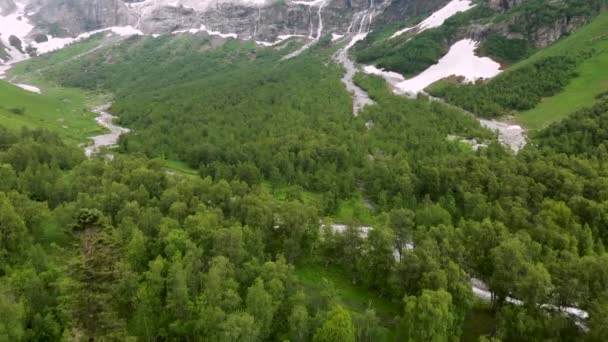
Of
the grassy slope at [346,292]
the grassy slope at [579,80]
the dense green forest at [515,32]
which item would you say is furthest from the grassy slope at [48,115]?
the grassy slope at [579,80]

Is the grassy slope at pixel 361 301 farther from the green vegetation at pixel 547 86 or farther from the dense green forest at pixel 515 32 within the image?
the dense green forest at pixel 515 32

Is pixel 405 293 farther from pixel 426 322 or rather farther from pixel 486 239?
pixel 486 239

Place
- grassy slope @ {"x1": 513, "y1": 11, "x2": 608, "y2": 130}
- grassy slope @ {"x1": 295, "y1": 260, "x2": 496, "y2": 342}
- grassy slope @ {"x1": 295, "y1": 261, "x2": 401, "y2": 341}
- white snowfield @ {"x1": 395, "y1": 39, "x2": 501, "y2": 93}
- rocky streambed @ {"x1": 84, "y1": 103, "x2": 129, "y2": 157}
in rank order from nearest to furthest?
grassy slope @ {"x1": 295, "y1": 260, "x2": 496, "y2": 342}
grassy slope @ {"x1": 295, "y1": 261, "x2": 401, "y2": 341}
rocky streambed @ {"x1": 84, "y1": 103, "x2": 129, "y2": 157}
grassy slope @ {"x1": 513, "y1": 11, "x2": 608, "y2": 130}
white snowfield @ {"x1": 395, "y1": 39, "x2": 501, "y2": 93}

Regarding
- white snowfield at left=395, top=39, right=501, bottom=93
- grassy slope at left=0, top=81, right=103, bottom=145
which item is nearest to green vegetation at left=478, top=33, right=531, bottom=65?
white snowfield at left=395, top=39, right=501, bottom=93

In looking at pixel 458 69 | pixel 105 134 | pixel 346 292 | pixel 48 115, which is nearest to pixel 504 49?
pixel 458 69

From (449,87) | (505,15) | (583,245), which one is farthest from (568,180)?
(505,15)

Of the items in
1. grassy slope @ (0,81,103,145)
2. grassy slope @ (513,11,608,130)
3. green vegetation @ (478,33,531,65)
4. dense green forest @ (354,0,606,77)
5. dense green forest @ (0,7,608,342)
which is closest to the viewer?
dense green forest @ (0,7,608,342)

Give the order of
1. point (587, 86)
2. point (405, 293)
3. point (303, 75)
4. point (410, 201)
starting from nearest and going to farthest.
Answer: point (405, 293) → point (410, 201) → point (587, 86) → point (303, 75)

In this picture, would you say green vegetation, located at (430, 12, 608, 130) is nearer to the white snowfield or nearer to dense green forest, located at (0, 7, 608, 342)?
the white snowfield
